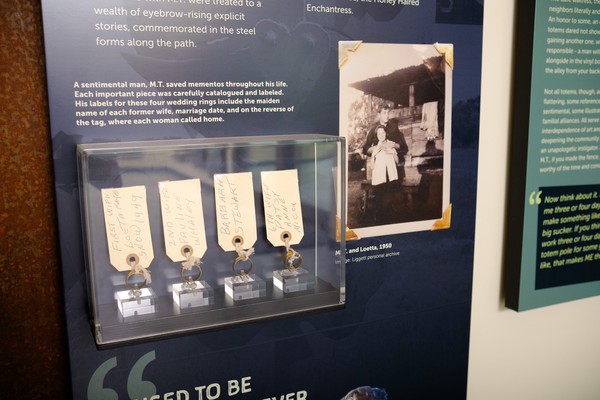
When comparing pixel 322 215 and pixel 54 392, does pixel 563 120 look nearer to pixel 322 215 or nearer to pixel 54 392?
pixel 322 215

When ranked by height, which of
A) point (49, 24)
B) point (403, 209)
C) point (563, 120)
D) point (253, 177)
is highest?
point (49, 24)

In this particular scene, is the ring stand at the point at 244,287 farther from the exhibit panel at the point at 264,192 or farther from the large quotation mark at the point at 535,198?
the large quotation mark at the point at 535,198

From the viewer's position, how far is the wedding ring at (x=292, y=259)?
5.97ft

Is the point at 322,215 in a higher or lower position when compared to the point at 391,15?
lower

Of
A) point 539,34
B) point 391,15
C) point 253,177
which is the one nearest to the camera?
point 253,177

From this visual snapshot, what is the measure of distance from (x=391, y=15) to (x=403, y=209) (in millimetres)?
666

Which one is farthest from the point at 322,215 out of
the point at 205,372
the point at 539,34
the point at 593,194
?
the point at 593,194

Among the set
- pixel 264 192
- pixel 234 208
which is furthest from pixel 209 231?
pixel 264 192

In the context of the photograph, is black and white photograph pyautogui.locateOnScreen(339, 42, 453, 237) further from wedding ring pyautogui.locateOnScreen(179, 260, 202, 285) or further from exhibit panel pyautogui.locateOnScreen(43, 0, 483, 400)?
wedding ring pyautogui.locateOnScreen(179, 260, 202, 285)

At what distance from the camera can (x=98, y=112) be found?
1589mm

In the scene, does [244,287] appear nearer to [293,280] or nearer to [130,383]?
[293,280]

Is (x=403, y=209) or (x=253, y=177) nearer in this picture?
(x=253, y=177)

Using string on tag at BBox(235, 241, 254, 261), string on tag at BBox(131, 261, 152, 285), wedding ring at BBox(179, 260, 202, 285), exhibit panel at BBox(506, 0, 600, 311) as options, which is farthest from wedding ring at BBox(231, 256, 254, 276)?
exhibit panel at BBox(506, 0, 600, 311)

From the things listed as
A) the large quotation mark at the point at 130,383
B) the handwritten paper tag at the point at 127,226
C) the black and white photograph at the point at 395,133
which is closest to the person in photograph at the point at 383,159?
the black and white photograph at the point at 395,133
